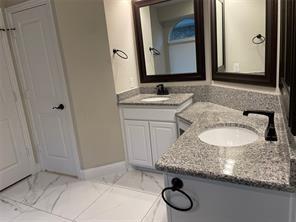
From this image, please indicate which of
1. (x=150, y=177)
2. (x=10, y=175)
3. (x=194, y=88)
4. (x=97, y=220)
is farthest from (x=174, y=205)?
(x=10, y=175)

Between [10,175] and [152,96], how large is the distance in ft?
6.40

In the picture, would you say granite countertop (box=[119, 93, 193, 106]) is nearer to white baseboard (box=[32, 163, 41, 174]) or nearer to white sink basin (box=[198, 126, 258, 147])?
white sink basin (box=[198, 126, 258, 147])

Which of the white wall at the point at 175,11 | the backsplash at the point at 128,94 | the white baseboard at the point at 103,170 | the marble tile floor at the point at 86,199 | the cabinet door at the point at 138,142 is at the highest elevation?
the white wall at the point at 175,11

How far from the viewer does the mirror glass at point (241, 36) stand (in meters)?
1.90

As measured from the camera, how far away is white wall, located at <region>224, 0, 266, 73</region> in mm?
1894

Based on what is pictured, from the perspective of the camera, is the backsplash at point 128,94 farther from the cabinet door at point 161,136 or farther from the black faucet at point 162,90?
the cabinet door at point 161,136

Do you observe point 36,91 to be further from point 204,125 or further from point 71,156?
point 204,125

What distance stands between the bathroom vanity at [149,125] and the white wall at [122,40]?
0.25 metres

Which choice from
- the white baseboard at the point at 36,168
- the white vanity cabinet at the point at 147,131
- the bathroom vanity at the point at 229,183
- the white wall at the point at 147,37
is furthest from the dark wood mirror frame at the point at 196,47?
the white baseboard at the point at 36,168

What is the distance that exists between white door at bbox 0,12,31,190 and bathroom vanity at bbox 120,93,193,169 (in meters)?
1.30

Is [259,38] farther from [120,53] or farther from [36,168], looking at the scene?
[36,168]

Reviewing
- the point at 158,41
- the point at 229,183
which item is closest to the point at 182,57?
the point at 158,41

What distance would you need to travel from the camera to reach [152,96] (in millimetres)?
2871

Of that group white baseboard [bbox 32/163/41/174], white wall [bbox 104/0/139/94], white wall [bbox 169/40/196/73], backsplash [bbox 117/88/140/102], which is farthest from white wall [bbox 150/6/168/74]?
white baseboard [bbox 32/163/41/174]
